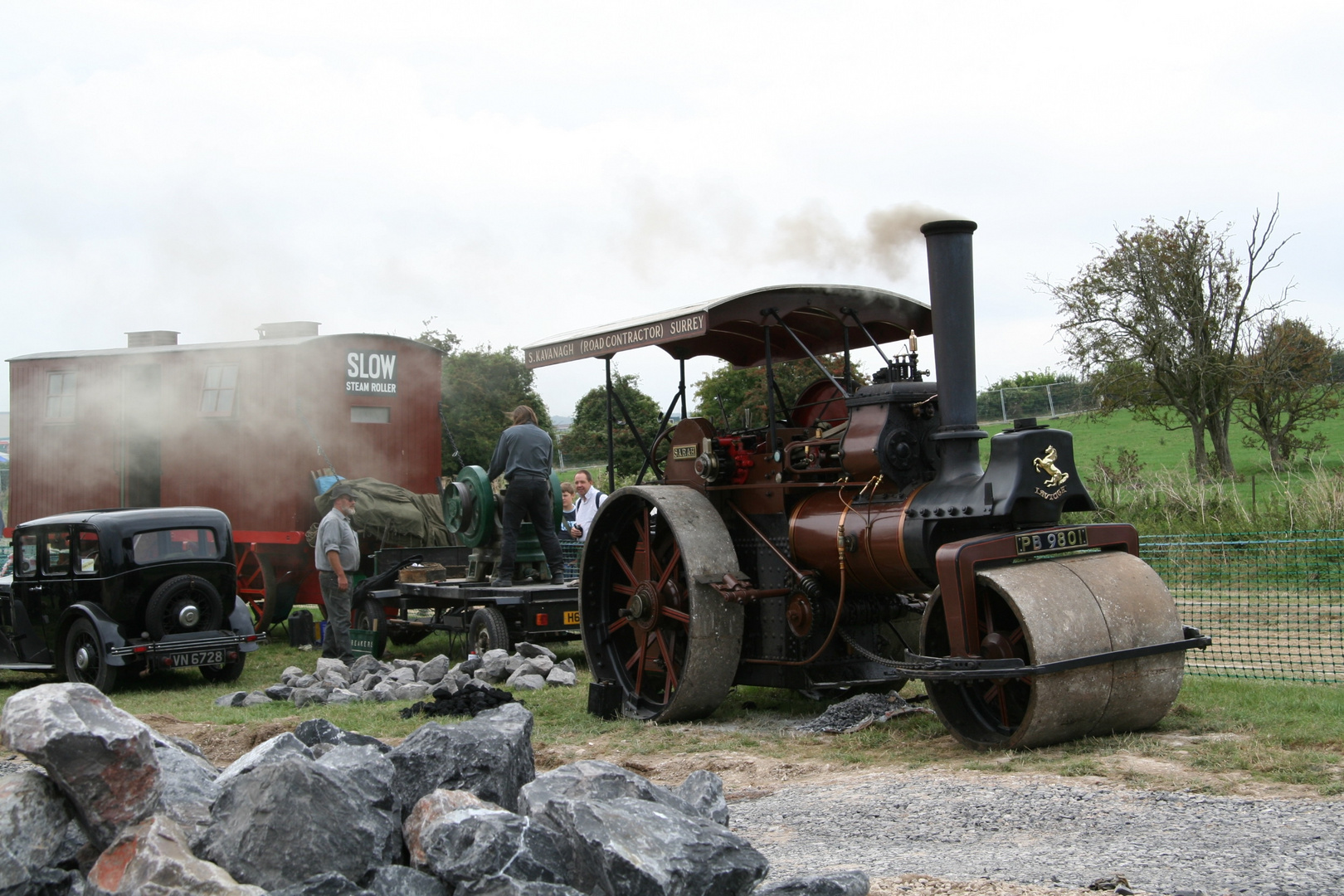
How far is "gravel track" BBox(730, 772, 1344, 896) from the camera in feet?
11.7

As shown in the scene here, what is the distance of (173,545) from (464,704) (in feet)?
12.8

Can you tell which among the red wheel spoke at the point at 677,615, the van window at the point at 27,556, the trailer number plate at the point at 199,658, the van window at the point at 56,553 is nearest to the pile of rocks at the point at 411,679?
the trailer number plate at the point at 199,658

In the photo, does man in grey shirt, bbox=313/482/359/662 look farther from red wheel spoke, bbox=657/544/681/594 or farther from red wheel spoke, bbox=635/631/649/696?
red wheel spoke, bbox=657/544/681/594

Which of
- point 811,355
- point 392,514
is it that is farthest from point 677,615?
point 392,514

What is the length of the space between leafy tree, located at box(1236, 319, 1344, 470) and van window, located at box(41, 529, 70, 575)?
16.9 m

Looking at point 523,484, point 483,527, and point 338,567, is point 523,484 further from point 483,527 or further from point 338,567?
point 338,567

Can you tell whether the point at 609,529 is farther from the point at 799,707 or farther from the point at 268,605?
the point at 268,605

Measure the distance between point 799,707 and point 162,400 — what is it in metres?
9.94

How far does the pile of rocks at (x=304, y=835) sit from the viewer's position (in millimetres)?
3363

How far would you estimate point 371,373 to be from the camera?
1404cm

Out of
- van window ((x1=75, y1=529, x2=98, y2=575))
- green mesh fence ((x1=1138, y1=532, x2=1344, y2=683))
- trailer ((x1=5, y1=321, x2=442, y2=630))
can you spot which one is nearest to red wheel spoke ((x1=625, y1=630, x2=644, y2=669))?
green mesh fence ((x1=1138, y1=532, x2=1344, y2=683))

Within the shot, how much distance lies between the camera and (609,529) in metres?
7.71

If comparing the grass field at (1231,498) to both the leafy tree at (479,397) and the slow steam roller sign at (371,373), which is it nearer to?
the slow steam roller sign at (371,373)

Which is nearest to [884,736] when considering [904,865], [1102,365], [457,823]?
[904,865]
